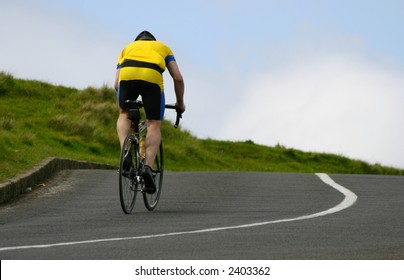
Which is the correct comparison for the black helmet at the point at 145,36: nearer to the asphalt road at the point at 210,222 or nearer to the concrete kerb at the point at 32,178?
the asphalt road at the point at 210,222

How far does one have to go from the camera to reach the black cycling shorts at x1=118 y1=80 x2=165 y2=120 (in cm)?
1430

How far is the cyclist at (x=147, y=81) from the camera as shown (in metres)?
14.3

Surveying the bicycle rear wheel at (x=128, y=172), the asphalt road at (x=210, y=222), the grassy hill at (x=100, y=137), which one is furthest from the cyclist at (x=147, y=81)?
the grassy hill at (x=100, y=137)

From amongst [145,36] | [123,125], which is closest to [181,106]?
[123,125]

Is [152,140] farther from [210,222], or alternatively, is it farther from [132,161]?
[210,222]

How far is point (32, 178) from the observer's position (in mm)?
19609

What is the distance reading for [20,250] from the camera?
34.2 ft

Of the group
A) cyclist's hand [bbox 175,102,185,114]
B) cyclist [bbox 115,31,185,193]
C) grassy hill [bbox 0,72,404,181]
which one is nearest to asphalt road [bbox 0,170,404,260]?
cyclist [bbox 115,31,185,193]

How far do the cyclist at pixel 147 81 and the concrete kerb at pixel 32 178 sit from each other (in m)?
3.25

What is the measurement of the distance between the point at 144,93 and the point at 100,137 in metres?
23.5

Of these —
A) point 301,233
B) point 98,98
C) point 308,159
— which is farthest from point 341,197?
point 308,159

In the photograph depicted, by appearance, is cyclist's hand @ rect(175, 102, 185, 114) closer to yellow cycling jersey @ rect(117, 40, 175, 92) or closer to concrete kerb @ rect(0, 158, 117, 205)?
yellow cycling jersey @ rect(117, 40, 175, 92)

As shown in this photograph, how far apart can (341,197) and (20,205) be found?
14.6 feet
